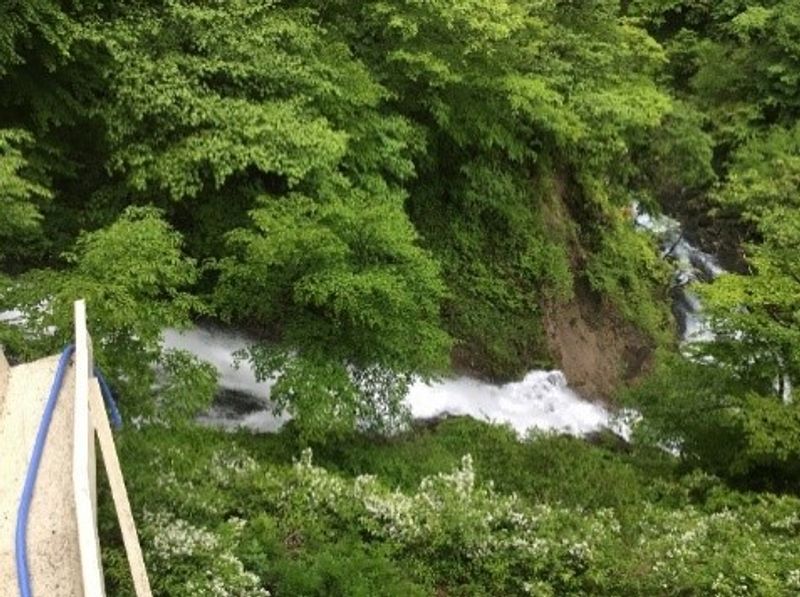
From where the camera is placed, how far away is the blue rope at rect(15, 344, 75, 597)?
Result: 11.7 ft

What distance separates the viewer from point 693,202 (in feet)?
69.3

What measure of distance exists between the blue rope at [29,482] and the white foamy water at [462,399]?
4615mm

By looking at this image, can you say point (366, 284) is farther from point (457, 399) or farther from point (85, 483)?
point (85, 483)

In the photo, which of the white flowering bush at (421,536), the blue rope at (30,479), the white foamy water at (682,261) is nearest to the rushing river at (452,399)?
the white foamy water at (682,261)

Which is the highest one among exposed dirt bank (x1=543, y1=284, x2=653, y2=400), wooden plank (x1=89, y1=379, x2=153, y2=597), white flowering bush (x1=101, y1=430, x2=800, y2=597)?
wooden plank (x1=89, y1=379, x2=153, y2=597)

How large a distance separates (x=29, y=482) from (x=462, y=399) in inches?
327

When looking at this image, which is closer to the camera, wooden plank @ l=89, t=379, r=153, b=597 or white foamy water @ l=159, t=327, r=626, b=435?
wooden plank @ l=89, t=379, r=153, b=597

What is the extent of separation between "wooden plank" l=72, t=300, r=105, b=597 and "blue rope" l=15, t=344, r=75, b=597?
0.25 m

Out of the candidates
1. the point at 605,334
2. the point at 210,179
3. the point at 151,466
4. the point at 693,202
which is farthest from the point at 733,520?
the point at 693,202

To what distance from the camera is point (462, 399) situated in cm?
1191

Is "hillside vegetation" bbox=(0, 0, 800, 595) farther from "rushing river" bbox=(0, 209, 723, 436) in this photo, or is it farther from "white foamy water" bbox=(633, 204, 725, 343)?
"white foamy water" bbox=(633, 204, 725, 343)

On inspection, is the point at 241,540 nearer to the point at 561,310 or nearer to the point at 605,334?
the point at 561,310

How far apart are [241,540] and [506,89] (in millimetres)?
7504

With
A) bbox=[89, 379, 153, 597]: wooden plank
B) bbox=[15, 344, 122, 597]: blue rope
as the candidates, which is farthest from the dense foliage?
bbox=[89, 379, 153, 597]: wooden plank
